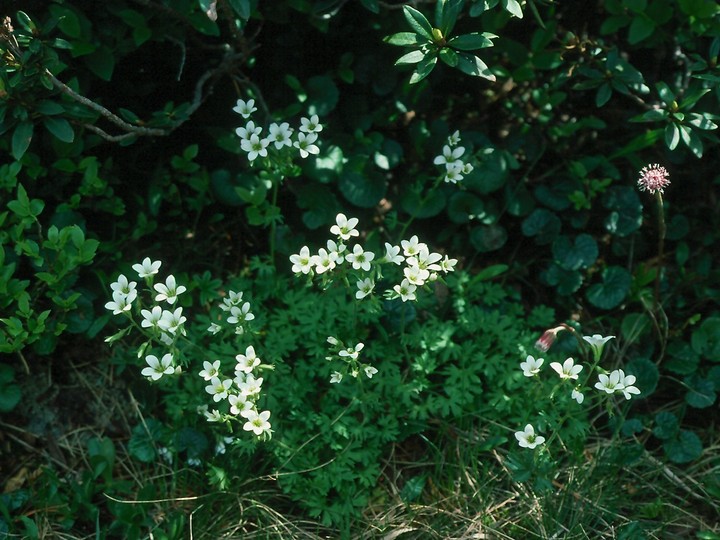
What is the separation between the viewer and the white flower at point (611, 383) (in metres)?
2.28

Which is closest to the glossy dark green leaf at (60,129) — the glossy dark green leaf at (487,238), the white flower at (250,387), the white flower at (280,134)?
the white flower at (280,134)

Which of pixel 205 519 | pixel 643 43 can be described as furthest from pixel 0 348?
pixel 643 43

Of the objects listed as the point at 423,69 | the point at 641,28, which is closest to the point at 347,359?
the point at 423,69

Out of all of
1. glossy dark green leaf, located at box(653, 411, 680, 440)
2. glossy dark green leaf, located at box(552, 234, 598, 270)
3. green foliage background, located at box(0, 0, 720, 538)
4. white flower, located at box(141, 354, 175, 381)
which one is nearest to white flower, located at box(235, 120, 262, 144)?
green foliage background, located at box(0, 0, 720, 538)

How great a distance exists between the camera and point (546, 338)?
2480 millimetres

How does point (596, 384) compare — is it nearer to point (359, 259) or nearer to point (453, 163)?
point (359, 259)

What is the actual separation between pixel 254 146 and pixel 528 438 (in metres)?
1.20

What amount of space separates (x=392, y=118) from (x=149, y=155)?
0.92 metres

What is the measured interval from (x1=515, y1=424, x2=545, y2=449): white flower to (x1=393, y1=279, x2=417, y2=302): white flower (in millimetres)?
488

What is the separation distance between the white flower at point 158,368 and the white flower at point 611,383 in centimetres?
119

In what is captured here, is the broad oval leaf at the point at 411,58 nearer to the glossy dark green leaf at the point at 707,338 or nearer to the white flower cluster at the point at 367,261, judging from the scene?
the white flower cluster at the point at 367,261

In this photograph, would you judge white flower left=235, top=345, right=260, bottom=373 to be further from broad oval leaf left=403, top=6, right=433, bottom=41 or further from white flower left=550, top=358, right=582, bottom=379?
broad oval leaf left=403, top=6, right=433, bottom=41

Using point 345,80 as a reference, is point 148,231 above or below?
below

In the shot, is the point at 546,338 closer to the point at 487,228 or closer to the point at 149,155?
the point at 487,228
